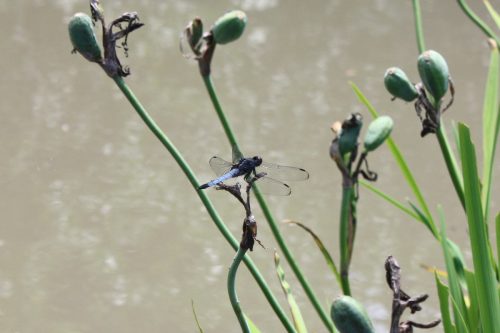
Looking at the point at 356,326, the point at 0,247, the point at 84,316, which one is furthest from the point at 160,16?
the point at 356,326

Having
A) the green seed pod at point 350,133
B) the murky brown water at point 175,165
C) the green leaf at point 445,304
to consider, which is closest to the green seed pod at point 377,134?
the green seed pod at point 350,133

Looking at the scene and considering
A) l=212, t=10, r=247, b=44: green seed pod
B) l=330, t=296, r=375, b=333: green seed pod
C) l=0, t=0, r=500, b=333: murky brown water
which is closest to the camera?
l=330, t=296, r=375, b=333: green seed pod

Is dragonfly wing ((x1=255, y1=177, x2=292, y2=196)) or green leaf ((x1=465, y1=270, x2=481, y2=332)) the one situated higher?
dragonfly wing ((x1=255, y1=177, x2=292, y2=196))

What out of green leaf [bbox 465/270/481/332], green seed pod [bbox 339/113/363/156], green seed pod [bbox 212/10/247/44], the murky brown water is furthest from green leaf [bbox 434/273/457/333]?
the murky brown water

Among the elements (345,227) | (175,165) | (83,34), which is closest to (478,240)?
(345,227)

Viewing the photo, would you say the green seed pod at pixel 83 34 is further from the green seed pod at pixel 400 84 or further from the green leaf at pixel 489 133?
the green leaf at pixel 489 133

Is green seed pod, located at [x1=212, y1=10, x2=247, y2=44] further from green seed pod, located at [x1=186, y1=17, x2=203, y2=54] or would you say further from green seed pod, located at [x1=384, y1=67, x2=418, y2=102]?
green seed pod, located at [x1=384, y1=67, x2=418, y2=102]
